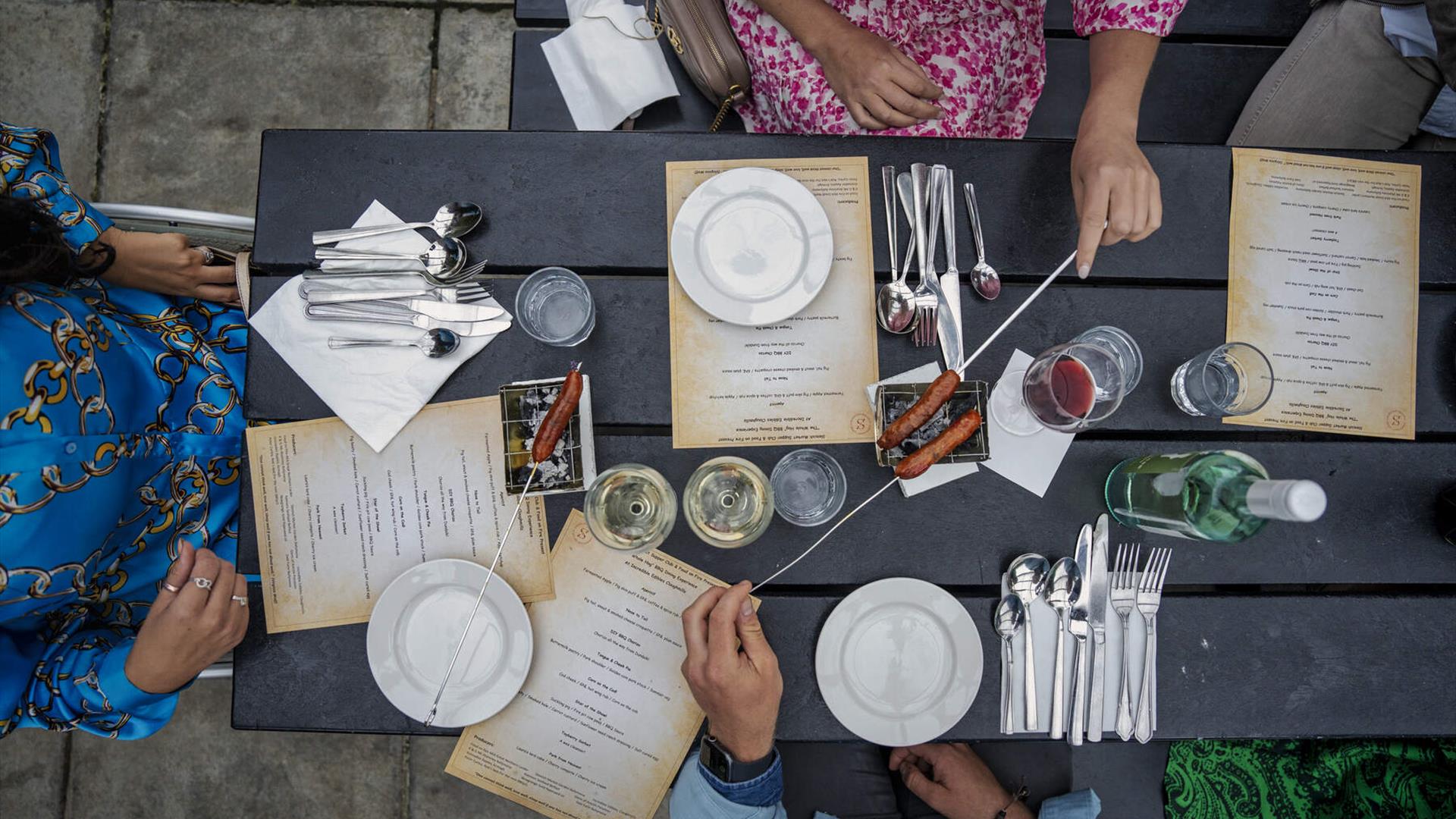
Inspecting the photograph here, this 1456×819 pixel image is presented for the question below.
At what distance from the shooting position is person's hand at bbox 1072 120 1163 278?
1.33 metres

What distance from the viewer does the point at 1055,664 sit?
135 centimetres

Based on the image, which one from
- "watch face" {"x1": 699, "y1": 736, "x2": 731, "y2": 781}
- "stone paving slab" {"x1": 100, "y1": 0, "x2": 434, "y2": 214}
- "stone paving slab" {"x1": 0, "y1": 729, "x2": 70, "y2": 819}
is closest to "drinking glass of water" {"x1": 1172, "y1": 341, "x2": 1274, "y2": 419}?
"watch face" {"x1": 699, "y1": 736, "x2": 731, "y2": 781}

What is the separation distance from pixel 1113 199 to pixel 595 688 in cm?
125

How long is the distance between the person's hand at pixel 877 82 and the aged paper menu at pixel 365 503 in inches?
36.3

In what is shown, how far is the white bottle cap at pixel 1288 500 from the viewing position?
1000 millimetres

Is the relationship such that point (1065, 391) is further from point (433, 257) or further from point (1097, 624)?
point (433, 257)

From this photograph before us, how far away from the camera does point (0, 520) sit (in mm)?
1250

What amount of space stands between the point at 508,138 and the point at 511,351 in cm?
40

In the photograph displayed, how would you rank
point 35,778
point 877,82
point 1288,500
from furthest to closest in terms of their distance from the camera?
point 35,778, point 877,82, point 1288,500

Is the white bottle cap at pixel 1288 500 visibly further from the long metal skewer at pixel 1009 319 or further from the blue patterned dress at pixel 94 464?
the blue patterned dress at pixel 94 464

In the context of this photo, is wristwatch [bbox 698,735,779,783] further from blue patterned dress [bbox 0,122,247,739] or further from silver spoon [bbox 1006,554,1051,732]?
blue patterned dress [bbox 0,122,247,739]

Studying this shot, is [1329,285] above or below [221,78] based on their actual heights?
below

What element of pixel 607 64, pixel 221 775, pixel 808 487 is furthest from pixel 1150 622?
pixel 221 775

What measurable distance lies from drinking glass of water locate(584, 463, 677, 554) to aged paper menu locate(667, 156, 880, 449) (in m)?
0.09
